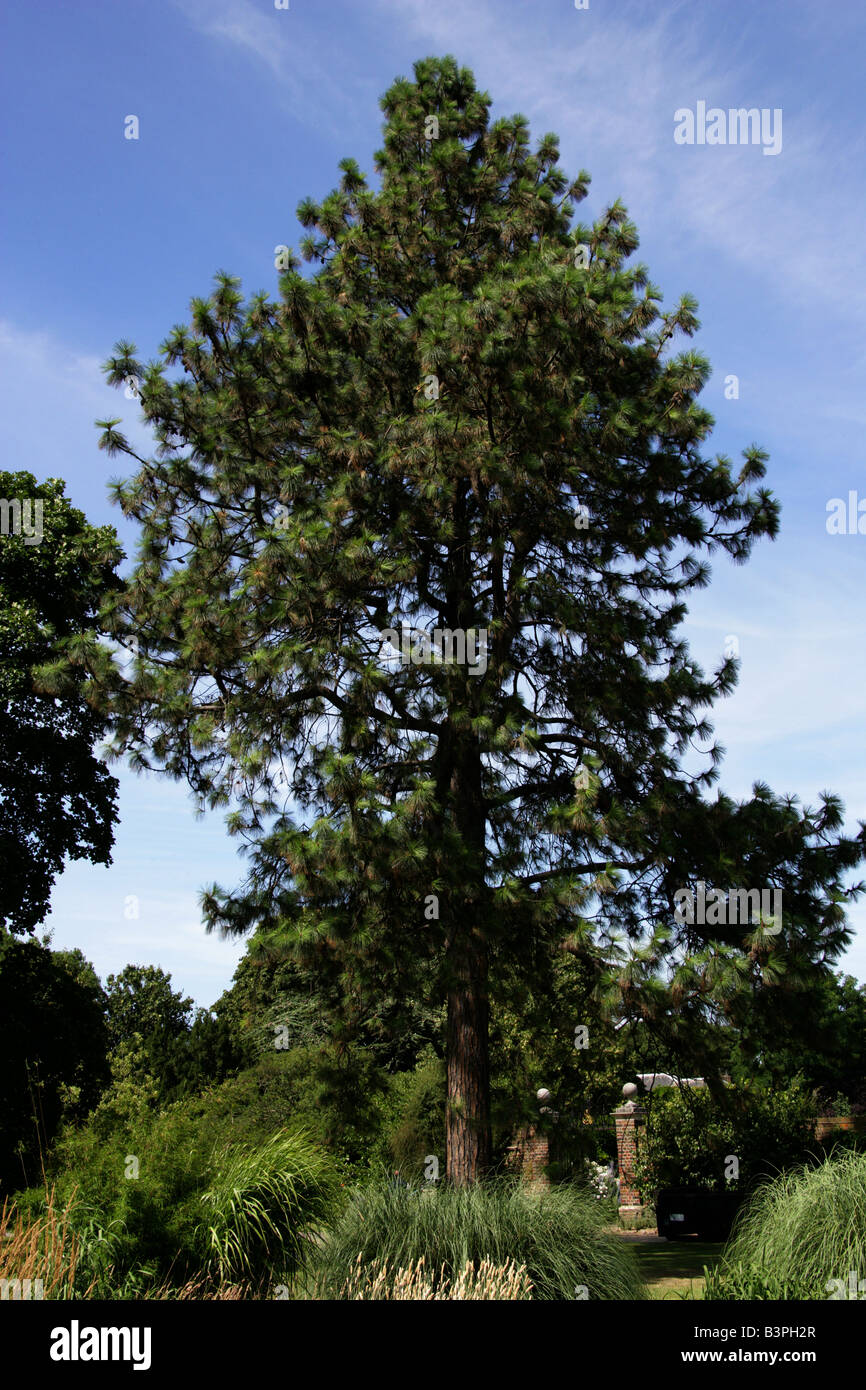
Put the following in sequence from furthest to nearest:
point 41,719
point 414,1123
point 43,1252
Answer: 1. point 41,719
2. point 414,1123
3. point 43,1252

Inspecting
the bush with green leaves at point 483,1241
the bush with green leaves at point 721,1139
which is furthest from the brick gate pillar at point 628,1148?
the bush with green leaves at point 483,1241

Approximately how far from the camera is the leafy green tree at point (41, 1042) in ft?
63.8

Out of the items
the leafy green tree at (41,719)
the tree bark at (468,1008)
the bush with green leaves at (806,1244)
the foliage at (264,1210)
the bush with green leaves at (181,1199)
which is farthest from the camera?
the leafy green tree at (41,719)

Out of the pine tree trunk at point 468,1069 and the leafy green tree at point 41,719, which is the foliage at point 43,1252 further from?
the leafy green tree at point 41,719

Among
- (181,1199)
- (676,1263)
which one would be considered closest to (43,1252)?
(181,1199)

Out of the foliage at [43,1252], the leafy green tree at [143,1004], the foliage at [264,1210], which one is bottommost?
the leafy green tree at [143,1004]

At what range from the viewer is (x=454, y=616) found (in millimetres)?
11734

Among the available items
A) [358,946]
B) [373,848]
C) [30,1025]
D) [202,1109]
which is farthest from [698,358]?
[30,1025]

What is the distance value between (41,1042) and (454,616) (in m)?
15.8

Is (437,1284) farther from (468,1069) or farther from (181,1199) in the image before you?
(468,1069)

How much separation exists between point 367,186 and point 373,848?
8.66m

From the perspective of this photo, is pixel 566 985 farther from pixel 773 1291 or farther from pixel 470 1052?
pixel 773 1291

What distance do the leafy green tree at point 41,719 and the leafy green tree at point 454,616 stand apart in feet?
24.8

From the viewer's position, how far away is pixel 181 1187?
7805mm
